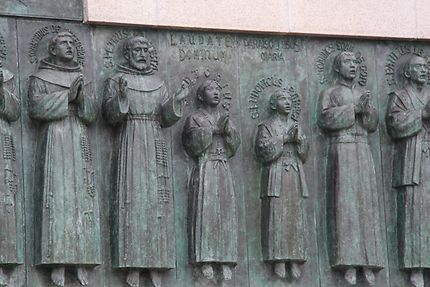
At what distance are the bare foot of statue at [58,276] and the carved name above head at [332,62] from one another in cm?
398

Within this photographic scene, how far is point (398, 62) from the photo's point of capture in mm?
20078

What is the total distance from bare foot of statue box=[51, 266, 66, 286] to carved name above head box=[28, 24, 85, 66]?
2289 mm

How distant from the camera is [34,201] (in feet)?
59.1

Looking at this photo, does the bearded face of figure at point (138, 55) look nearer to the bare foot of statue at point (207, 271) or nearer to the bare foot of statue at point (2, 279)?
the bare foot of statue at point (207, 271)

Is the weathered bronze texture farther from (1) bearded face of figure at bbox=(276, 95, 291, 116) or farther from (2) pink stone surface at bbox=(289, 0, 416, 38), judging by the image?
(2) pink stone surface at bbox=(289, 0, 416, 38)

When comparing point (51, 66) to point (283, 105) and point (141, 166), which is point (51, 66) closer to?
point (141, 166)

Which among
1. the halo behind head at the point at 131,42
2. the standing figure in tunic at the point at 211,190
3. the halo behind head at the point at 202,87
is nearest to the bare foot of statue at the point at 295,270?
the standing figure in tunic at the point at 211,190

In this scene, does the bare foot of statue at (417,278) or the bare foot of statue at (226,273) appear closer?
the bare foot of statue at (226,273)

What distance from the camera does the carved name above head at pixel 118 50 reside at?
18719 mm

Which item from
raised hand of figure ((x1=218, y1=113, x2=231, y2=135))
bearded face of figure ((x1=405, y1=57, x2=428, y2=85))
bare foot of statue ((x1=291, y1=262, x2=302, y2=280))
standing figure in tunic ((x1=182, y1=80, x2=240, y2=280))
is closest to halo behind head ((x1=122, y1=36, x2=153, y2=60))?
standing figure in tunic ((x1=182, y1=80, x2=240, y2=280))

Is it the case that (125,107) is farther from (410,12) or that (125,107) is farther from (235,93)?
(410,12)

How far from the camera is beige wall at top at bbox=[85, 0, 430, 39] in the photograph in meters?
18.8

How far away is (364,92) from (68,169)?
3.75m

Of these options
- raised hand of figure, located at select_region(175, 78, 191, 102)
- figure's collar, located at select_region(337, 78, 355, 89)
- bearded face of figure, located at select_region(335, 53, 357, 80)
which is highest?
bearded face of figure, located at select_region(335, 53, 357, 80)
